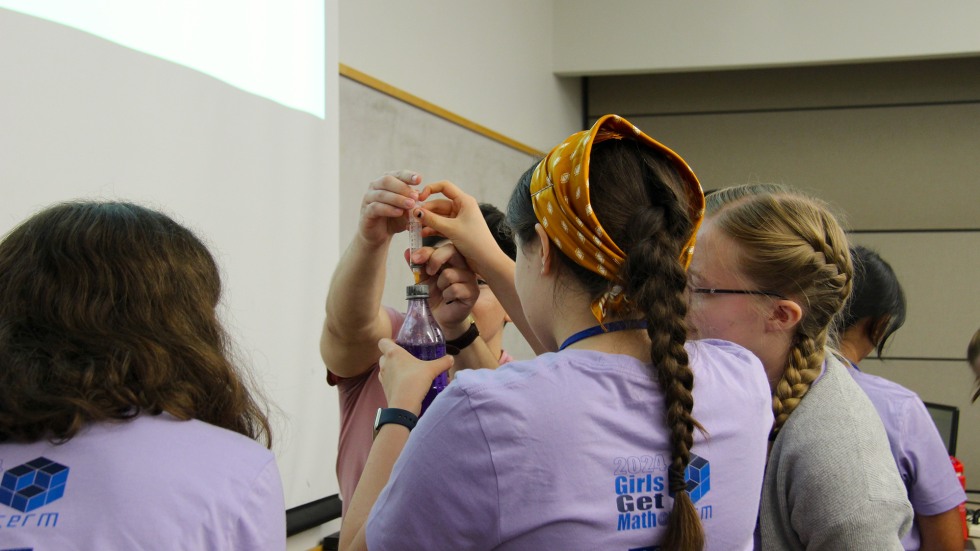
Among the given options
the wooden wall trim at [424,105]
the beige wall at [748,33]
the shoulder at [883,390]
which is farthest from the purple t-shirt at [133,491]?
the beige wall at [748,33]

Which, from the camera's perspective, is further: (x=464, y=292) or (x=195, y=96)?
(x=195, y=96)

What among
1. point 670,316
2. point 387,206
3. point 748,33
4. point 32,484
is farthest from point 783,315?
point 748,33

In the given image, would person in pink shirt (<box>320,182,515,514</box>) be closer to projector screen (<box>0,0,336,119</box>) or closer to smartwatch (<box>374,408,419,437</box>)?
smartwatch (<box>374,408,419,437</box>)

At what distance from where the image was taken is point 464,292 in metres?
1.43

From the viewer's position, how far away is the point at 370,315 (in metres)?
1.42

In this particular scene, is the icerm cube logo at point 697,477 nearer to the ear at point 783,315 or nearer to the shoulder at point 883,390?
the ear at point 783,315

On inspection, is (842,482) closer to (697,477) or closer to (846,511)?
(846,511)

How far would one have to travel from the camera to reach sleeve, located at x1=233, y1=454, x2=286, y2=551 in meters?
0.93

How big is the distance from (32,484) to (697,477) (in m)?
0.68

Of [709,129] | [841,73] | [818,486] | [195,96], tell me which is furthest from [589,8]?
[818,486]

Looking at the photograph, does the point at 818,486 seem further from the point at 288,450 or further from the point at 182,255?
the point at 288,450

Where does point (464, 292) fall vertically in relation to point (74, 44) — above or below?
below

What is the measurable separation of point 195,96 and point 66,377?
1.49m

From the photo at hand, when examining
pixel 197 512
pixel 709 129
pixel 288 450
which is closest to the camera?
pixel 197 512
